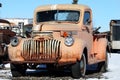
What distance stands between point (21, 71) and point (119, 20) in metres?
22.5

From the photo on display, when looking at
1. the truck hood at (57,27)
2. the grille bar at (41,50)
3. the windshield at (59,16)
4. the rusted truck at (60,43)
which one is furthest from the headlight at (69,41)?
Result: the windshield at (59,16)

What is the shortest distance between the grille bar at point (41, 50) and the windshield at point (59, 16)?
188 cm

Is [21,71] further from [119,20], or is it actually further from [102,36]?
[119,20]

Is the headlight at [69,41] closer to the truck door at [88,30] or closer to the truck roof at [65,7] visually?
the truck door at [88,30]

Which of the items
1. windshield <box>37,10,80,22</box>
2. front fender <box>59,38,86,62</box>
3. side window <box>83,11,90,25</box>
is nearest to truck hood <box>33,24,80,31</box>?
windshield <box>37,10,80,22</box>

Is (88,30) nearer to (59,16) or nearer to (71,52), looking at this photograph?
(59,16)

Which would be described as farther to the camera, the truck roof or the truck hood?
the truck roof

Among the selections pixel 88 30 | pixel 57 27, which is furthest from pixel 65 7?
pixel 57 27

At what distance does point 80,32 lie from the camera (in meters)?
13.1

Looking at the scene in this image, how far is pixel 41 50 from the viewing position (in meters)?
12.0

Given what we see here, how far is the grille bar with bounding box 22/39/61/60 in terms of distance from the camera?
11883 mm

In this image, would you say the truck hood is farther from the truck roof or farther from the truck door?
the truck roof

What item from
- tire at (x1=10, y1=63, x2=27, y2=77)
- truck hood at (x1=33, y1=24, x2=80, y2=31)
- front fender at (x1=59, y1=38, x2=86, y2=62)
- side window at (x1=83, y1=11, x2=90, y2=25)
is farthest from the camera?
side window at (x1=83, y1=11, x2=90, y2=25)

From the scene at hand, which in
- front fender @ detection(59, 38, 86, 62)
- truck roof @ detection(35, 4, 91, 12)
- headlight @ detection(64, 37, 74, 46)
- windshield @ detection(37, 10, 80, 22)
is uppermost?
truck roof @ detection(35, 4, 91, 12)
